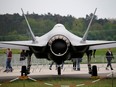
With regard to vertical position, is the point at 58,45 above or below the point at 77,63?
above

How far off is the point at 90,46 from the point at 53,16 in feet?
132

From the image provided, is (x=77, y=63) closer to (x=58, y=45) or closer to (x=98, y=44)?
(x=98, y=44)

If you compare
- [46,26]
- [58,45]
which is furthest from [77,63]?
[46,26]

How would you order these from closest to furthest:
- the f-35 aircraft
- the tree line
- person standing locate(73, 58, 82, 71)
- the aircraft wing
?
1. the f-35 aircraft
2. the aircraft wing
3. person standing locate(73, 58, 82, 71)
4. the tree line

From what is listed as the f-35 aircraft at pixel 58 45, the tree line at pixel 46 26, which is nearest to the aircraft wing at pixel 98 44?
the f-35 aircraft at pixel 58 45

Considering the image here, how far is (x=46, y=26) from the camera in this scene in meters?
51.5

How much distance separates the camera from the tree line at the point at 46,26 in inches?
2074

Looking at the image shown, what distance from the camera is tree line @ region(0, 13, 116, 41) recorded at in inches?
2074

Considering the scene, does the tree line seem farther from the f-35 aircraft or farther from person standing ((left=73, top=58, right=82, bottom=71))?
the f-35 aircraft

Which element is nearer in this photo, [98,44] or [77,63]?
[98,44]

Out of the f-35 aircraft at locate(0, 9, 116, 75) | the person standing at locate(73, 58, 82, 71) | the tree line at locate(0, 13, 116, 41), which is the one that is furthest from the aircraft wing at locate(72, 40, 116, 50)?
the tree line at locate(0, 13, 116, 41)

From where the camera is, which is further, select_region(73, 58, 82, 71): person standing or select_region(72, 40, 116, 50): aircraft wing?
select_region(73, 58, 82, 71): person standing

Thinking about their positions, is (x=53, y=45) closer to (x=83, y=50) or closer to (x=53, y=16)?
(x=83, y=50)

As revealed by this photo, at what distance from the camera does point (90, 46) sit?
19.5 metres
